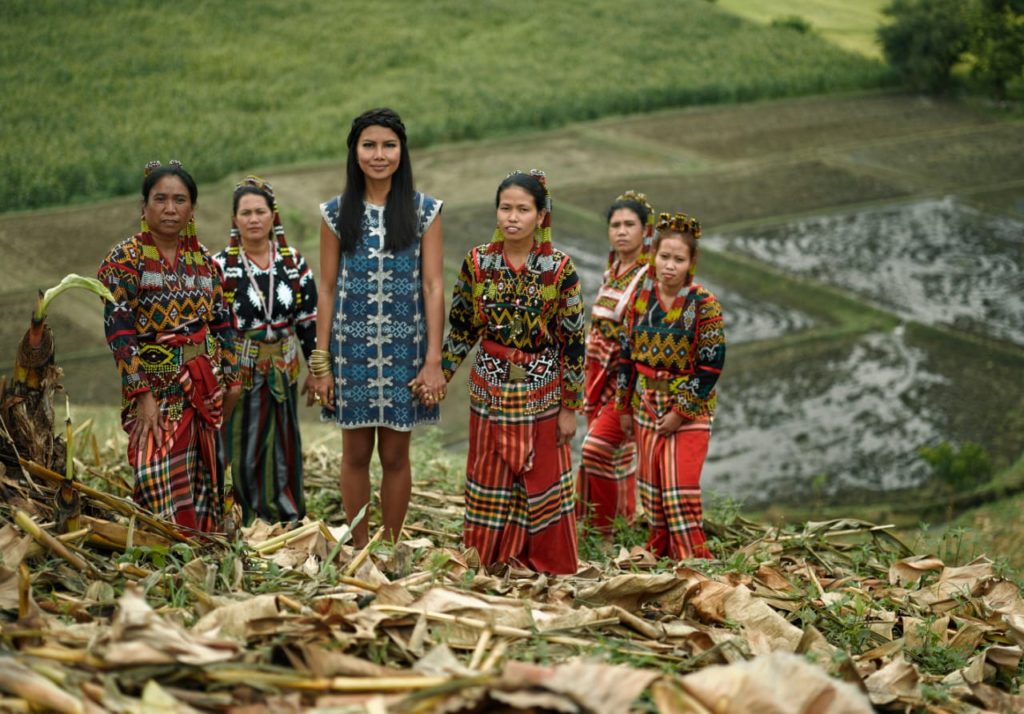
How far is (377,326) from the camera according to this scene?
4.11 metres

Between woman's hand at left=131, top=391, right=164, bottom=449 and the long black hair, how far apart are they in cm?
80

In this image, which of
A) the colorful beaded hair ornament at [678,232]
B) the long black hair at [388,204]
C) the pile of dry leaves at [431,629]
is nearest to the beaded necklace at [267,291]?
the long black hair at [388,204]

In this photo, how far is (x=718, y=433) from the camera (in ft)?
23.8

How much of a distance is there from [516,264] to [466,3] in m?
12.9

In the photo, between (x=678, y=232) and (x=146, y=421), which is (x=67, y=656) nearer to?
(x=146, y=421)

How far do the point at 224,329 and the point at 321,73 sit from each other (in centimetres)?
1010

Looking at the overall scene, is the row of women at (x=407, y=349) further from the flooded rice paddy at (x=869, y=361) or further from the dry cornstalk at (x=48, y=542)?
the flooded rice paddy at (x=869, y=361)

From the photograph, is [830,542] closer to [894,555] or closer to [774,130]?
[894,555]

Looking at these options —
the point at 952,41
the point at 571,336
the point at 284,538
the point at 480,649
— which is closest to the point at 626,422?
the point at 571,336

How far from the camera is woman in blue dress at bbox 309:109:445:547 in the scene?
13.4ft

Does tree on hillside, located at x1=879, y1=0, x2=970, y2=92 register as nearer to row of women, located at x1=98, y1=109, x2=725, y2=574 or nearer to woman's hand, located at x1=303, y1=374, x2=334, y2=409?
row of women, located at x1=98, y1=109, x2=725, y2=574

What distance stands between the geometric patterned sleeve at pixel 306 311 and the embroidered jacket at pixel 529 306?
30.5 inches

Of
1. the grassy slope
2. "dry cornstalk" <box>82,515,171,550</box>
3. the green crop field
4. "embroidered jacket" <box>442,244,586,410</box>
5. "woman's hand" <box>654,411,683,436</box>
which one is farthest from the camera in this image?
the grassy slope

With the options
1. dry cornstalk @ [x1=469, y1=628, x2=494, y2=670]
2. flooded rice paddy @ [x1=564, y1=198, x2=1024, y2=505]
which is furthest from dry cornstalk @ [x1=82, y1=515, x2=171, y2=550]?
flooded rice paddy @ [x1=564, y1=198, x2=1024, y2=505]
